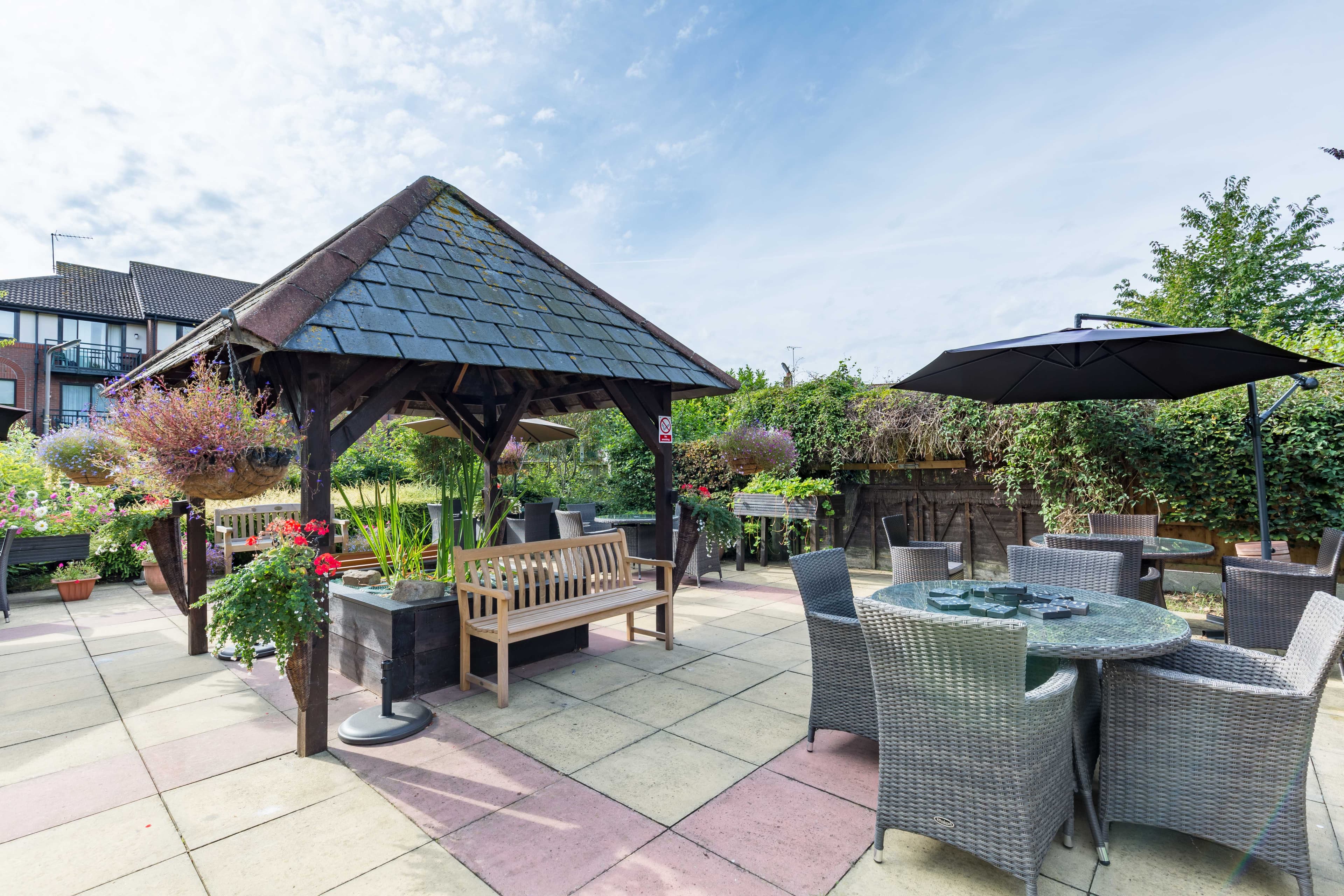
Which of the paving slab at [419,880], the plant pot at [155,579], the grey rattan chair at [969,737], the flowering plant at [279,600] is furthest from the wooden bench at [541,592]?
the plant pot at [155,579]

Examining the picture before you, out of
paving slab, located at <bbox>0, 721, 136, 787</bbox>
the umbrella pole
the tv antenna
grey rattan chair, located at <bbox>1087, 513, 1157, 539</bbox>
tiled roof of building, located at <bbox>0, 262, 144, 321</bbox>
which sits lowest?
paving slab, located at <bbox>0, 721, 136, 787</bbox>

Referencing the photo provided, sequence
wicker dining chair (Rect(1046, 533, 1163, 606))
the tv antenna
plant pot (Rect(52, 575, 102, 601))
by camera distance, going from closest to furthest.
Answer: wicker dining chair (Rect(1046, 533, 1163, 606))
plant pot (Rect(52, 575, 102, 601))
the tv antenna

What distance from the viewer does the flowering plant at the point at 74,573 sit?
646 centimetres

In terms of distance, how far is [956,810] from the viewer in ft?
6.17

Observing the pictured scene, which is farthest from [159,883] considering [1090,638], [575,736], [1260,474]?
[1260,474]

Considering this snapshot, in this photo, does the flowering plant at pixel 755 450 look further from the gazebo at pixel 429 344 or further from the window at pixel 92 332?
the window at pixel 92 332

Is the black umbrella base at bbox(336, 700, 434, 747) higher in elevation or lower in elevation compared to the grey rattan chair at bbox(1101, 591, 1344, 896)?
lower

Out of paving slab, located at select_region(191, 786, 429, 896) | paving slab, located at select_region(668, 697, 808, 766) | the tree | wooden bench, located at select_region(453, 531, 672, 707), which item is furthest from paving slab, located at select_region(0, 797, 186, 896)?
the tree

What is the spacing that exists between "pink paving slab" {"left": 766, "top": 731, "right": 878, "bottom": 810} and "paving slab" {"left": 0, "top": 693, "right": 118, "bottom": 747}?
3763 mm

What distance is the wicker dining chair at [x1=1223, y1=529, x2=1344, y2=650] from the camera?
3.63 m

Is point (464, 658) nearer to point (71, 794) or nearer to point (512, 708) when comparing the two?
point (512, 708)

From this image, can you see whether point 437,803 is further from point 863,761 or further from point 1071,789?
point 1071,789

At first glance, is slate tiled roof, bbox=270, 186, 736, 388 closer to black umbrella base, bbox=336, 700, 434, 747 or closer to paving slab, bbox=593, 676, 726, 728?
black umbrella base, bbox=336, 700, 434, 747

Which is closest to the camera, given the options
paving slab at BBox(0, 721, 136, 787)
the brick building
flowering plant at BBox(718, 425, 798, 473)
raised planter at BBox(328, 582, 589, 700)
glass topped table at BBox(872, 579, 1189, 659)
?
glass topped table at BBox(872, 579, 1189, 659)
